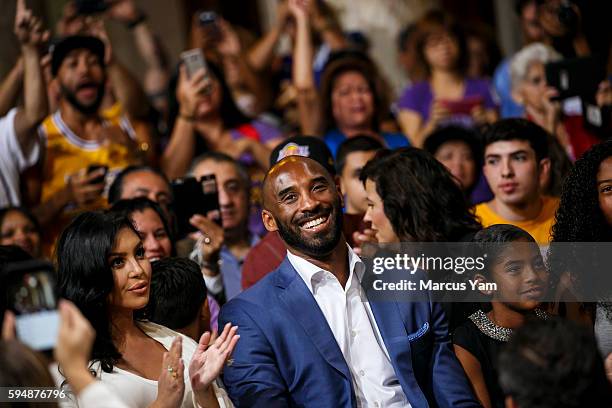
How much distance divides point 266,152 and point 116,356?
2508mm

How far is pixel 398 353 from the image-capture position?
11.2 ft

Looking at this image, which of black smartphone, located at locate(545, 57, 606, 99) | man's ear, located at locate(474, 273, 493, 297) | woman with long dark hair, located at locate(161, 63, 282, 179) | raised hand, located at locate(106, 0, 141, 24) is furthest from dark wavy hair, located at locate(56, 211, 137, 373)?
raised hand, located at locate(106, 0, 141, 24)

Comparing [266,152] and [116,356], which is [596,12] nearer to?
[266,152]

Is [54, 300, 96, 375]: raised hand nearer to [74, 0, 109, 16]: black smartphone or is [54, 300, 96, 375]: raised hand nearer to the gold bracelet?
the gold bracelet

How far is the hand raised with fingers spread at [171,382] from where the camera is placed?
3.00 meters

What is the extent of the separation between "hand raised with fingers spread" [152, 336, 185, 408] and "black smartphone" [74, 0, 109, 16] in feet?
11.9

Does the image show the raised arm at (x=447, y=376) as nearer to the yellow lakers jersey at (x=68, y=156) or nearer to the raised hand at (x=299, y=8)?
the yellow lakers jersey at (x=68, y=156)

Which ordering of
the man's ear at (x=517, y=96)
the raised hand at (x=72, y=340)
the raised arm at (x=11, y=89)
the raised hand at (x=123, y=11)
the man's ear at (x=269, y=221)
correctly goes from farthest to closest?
the raised hand at (x=123, y=11) → the man's ear at (x=517, y=96) → the raised arm at (x=11, y=89) → the man's ear at (x=269, y=221) → the raised hand at (x=72, y=340)

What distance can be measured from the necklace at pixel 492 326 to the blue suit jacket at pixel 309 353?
0.11 metres

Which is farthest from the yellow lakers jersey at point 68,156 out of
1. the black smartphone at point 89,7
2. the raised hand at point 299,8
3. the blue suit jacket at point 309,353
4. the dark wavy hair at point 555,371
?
the dark wavy hair at point 555,371

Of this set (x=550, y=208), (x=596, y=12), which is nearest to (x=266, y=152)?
(x=550, y=208)

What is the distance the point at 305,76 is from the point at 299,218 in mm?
2432

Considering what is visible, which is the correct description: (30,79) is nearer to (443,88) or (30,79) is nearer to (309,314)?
(309,314)

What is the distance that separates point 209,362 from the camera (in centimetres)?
307
